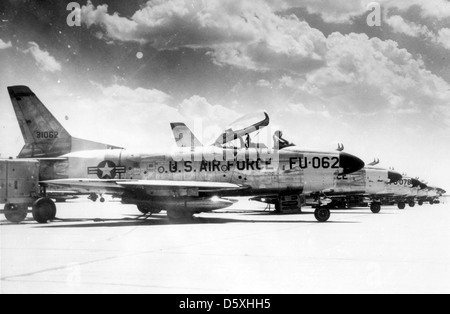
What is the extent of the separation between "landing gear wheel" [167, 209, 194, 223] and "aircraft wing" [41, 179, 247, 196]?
26.2 inches

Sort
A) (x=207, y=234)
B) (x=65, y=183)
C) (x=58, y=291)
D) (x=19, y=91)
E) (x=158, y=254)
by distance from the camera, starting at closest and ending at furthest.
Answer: (x=58, y=291), (x=158, y=254), (x=207, y=234), (x=65, y=183), (x=19, y=91)

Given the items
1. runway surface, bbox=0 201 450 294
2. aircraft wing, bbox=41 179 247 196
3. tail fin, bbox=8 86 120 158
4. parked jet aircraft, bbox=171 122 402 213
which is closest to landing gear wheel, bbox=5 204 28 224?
aircraft wing, bbox=41 179 247 196

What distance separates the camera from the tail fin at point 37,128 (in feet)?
49.9

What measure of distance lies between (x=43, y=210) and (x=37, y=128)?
3513 mm

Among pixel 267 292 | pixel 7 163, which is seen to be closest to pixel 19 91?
pixel 7 163

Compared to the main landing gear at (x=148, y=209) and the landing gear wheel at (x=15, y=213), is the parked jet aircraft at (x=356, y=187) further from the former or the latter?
the landing gear wheel at (x=15, y=213)

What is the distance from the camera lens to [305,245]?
300 inches

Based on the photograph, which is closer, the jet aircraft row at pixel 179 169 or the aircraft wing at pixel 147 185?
the aircraft wing at pixel 147 185

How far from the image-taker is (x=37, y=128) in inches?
603

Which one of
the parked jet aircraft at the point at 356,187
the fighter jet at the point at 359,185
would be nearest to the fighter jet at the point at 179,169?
the parked jet aircraft at the point at 356,187

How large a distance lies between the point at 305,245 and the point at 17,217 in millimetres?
9946

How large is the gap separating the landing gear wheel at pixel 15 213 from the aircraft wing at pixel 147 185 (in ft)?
3.97

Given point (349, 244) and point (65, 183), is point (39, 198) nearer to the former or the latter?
point (65, 183)

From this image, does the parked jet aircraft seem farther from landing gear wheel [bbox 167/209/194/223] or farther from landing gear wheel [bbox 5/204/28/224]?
landing gear wheel [bbox 5/204/28/224]
